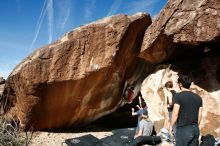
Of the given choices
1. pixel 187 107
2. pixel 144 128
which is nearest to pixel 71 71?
pixel 144 128

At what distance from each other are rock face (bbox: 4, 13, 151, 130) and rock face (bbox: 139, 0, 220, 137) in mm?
601

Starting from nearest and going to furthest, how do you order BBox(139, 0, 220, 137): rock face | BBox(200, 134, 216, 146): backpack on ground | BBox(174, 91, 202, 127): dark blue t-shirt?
BBox(174, 91, 202, 127): dark blue t-shirt < BBox(200, 134, 216, 146): backpack on ground < BBox(139, 0, 220, 137): rock face

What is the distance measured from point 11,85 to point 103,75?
2.28 metres

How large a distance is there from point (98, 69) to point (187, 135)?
386 centimetres

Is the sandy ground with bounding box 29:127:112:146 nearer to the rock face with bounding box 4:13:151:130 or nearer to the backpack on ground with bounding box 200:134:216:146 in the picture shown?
the rock face with bounding box 4:13:151:130

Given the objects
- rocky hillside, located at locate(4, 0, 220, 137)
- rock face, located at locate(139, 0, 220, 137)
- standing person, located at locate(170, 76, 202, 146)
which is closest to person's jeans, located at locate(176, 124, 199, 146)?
standing person, located at locate(170, 76, 202, 146)

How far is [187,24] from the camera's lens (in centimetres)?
662

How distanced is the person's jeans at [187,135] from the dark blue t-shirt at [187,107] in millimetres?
71

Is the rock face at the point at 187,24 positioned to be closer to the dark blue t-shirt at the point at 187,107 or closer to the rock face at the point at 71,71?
the rock face at the point at 71,71

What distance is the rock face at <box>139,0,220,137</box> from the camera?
651 cm

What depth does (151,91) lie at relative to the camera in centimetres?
812

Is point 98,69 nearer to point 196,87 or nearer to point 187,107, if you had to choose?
point 196,87

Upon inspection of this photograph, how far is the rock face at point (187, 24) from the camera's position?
640cm

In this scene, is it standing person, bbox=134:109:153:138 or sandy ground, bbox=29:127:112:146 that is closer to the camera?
standing person, bbox=134:109:153:138
